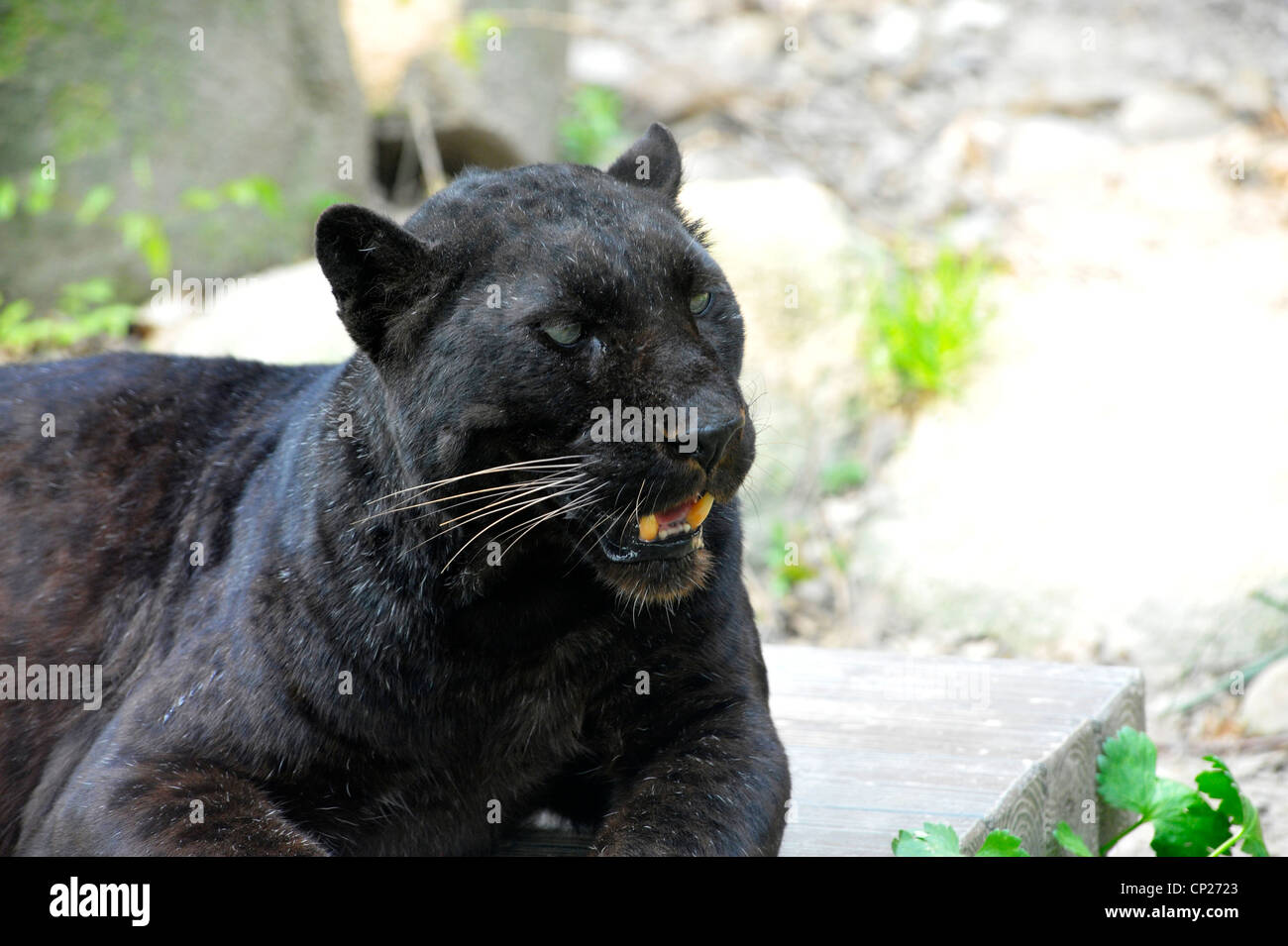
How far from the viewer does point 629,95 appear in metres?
11.3

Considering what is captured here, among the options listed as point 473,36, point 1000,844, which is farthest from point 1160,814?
point 473,36

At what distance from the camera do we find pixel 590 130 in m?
10.5

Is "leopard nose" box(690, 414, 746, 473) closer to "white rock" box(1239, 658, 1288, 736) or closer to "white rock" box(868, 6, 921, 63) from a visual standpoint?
"white rock" box(1239, 658, 1288, 736)

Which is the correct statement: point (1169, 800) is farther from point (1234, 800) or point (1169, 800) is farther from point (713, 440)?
point (713, 440)

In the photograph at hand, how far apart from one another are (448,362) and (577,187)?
45cm

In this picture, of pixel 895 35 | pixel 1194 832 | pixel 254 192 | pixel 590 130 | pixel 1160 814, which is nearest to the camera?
pixel 1194 832

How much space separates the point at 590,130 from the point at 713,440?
8620mm

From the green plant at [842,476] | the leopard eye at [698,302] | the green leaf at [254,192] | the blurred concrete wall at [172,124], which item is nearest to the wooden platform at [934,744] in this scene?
the leopard eye at [698,302]

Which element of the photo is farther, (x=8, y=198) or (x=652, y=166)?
(x=8, y=198)

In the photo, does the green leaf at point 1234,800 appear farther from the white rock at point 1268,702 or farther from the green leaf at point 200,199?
the green leaf at point 200,199

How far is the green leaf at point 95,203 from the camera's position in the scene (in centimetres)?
677

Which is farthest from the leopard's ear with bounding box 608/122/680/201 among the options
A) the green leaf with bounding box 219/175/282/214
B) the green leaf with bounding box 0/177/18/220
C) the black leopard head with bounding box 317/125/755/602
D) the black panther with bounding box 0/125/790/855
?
the green leaf with bounding box 0/177/18/220

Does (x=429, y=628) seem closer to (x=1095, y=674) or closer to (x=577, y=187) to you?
(x=577, y=187)

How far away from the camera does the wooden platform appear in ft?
10.1
